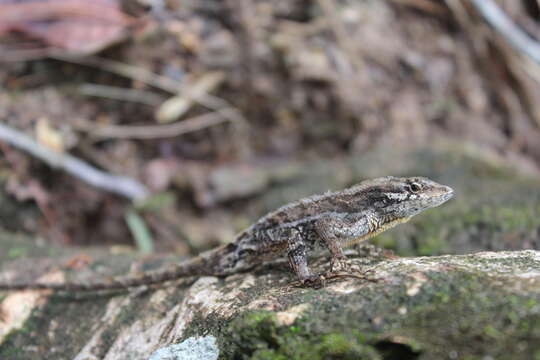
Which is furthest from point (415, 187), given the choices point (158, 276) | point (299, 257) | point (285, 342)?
point (158, 276)

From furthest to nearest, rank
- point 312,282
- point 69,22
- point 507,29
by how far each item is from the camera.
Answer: point 507,29
point 69,22
point 312,282

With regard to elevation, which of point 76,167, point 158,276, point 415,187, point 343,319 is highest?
point 76,167

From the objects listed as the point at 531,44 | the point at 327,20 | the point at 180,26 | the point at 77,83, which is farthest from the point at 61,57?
the point at 531,44

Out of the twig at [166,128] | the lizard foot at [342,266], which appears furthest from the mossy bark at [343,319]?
the twig at [166,128]

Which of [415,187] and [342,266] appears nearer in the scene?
[342,266]

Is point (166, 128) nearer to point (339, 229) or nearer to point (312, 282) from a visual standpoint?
point (339, 229)

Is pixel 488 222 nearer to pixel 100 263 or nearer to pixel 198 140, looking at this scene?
pixel 100 263

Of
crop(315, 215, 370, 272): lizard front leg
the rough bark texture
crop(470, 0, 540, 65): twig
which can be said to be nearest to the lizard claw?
the rough bark texture
